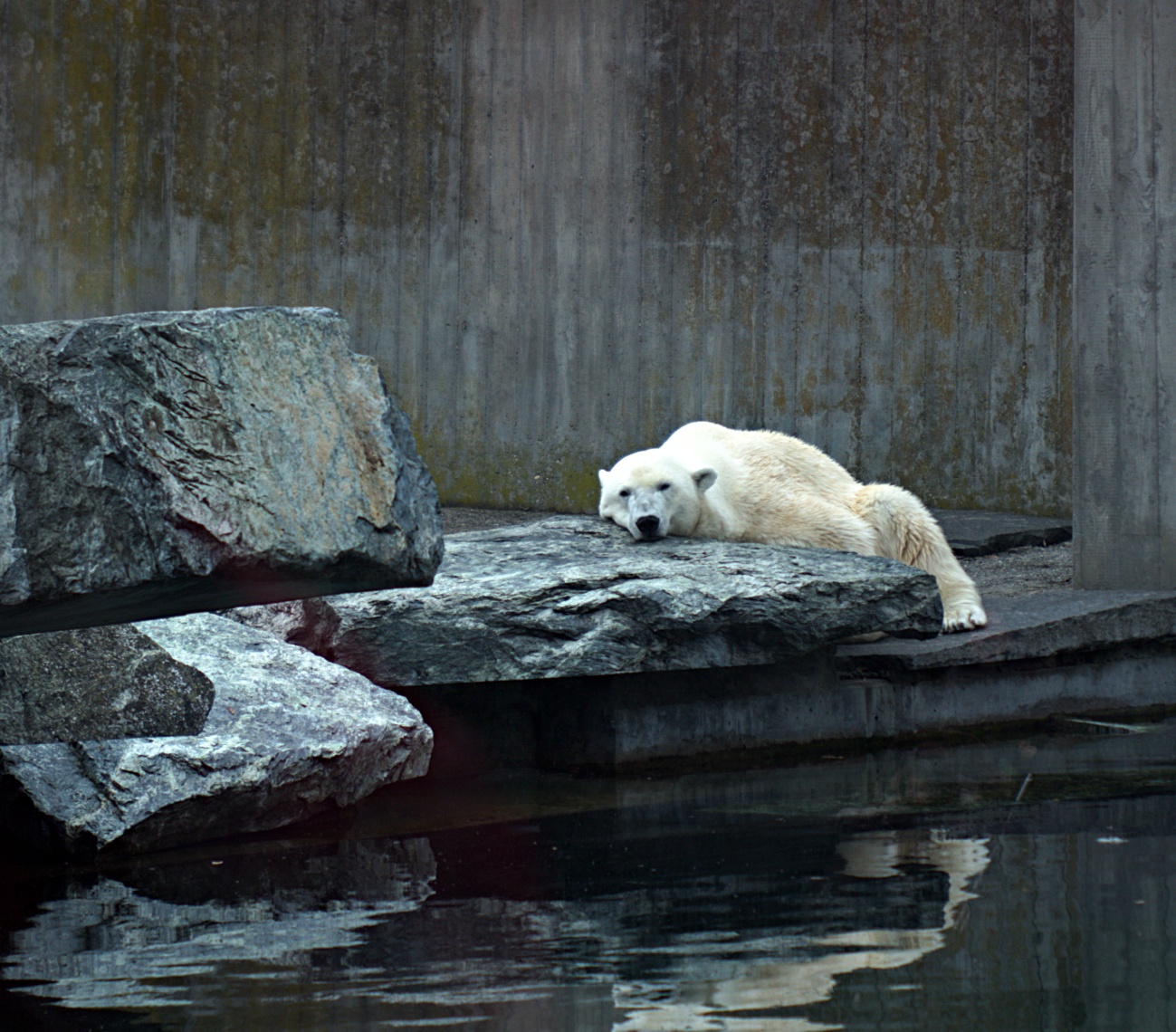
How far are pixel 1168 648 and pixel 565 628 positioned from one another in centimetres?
244

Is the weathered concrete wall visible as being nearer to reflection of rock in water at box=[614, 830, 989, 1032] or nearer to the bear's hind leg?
the bear's hind leg

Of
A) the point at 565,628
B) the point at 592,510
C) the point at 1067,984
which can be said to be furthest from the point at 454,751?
the point at 592,510

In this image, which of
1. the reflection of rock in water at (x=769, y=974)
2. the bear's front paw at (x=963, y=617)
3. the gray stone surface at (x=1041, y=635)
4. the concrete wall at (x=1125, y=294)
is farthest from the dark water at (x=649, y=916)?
the concrete wall at (x=1125, y=294)

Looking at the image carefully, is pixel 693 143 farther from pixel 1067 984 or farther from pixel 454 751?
pixel 1067 984

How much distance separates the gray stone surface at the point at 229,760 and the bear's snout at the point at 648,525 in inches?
57.7

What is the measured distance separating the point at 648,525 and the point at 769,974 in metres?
2.89

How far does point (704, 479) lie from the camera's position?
512 cm

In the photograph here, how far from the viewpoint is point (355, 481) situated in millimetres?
1827

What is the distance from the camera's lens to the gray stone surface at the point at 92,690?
3244 mm

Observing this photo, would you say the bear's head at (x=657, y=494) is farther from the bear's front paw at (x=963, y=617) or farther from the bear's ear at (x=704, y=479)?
the bear's front paw at (x=963, y=617)

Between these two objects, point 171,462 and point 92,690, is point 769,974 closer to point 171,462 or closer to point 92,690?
point 171,462

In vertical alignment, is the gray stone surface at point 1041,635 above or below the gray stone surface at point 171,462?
below

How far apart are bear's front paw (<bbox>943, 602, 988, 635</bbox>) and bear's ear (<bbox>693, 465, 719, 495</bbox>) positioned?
94cm

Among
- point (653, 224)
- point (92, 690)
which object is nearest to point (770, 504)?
point (92, 690)
